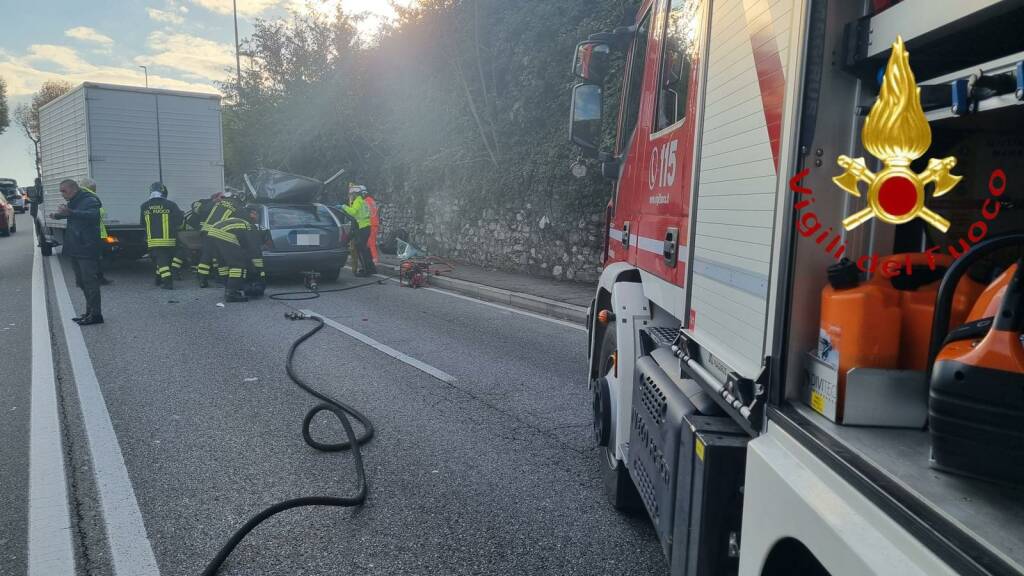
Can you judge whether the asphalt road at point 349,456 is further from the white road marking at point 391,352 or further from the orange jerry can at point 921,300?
the orange jerry can at point 921,300

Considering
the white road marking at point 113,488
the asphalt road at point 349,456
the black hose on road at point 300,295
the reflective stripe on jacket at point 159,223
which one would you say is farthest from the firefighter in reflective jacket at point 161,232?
the white road marking at point 113,488

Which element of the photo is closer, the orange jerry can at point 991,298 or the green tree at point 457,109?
the orange jerry can at point 991,298

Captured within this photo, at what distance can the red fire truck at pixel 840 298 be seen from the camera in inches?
50.5

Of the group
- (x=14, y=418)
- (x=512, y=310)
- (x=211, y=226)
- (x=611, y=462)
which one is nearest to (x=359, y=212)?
(x=211, y=226)

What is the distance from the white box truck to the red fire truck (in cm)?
1344

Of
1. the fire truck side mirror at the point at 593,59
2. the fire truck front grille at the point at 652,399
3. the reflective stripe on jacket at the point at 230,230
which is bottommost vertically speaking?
the fire truck front grille at the point at 652,399

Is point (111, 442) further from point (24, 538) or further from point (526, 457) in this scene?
point (526, 457)

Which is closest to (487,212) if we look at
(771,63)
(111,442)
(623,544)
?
(111,442)

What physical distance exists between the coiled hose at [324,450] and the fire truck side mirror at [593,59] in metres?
2.63

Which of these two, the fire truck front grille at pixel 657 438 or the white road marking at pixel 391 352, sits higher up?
the fire truck front grille at pixel 657 438

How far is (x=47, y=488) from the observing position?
3.93 metres

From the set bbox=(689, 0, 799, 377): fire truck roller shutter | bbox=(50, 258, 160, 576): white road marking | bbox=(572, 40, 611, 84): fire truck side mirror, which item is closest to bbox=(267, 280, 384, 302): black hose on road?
bbox=(50, 258, 160, 576): white road marking

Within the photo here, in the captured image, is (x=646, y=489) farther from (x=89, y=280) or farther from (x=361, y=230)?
(x=361, y=230)

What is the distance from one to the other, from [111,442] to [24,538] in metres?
1.32
